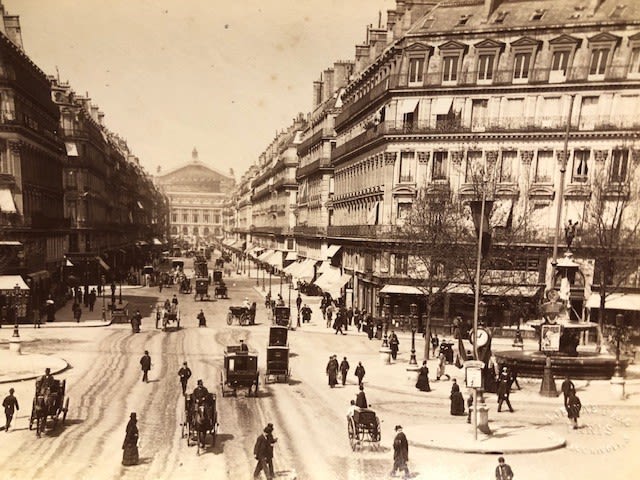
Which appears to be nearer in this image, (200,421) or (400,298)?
(200,421)

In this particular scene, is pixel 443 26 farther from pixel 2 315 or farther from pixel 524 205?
pixel 2 315

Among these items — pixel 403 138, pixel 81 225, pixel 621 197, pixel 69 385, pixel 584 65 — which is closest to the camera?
pixel 69 385

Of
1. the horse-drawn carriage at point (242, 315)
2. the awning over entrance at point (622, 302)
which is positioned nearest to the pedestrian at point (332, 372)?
the horse-drawn carriage at point (242, 315)

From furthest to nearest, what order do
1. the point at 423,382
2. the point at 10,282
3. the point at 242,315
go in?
the point at 242,315 → the point at 10,282 → the point at 423,382

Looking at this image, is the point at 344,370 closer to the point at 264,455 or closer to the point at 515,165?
the point at 264,455

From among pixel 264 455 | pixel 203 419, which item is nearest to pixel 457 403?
pixel 264 455

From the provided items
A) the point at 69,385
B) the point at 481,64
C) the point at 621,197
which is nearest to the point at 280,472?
the point at 69,385
